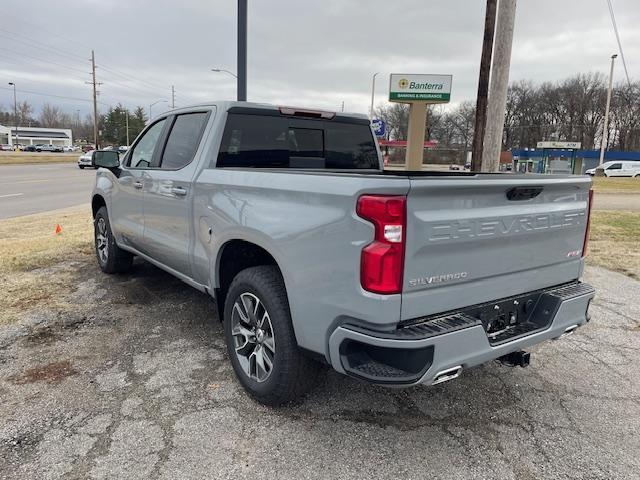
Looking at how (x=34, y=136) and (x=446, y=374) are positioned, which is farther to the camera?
(x=34, y=136)

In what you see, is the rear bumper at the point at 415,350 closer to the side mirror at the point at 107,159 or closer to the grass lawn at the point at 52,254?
the grass lawn at the point at 52,254

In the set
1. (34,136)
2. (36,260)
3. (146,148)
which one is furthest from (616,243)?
(34,136)

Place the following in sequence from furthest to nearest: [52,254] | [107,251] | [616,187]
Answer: [616,187]
[52,254]
[107,251]

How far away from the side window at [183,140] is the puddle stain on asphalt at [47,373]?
1757 millimetres

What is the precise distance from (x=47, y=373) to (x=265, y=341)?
171 cm

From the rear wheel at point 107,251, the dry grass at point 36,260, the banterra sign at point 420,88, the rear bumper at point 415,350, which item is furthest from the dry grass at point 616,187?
the rear bumper at point 415,350

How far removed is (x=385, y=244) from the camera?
7.67 feet

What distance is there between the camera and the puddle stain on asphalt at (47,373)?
3.50 metres

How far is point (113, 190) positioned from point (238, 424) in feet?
11.7

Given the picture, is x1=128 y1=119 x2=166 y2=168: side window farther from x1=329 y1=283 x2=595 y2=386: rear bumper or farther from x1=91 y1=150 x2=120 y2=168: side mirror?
x1=329 y1=283 x2=595 y2=386: rear bumper

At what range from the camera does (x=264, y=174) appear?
308 cm

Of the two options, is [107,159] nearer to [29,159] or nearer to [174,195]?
[174,195]

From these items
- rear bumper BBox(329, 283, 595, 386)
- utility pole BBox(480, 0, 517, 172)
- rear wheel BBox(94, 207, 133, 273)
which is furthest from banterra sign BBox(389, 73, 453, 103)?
rear bumper BBox(329, 283, 595, 386)

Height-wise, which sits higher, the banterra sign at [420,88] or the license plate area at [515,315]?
the banterra sign at [420,88]
